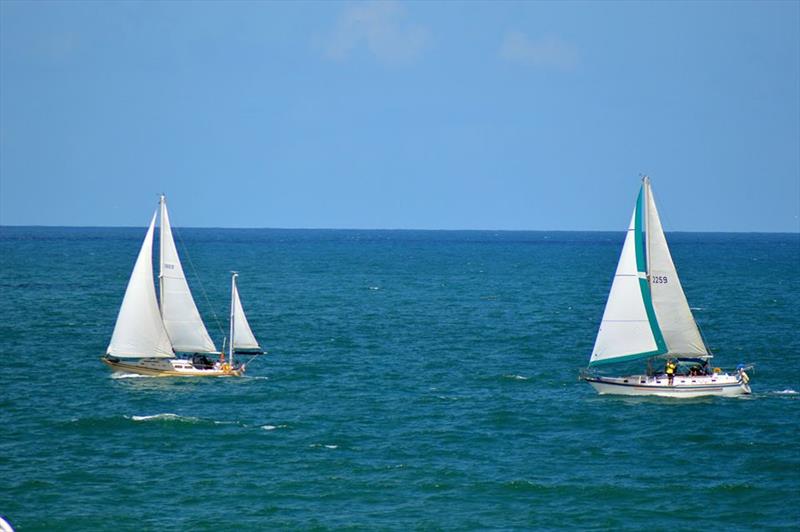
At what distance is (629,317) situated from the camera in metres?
66.8

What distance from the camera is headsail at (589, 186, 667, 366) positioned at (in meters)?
66.6

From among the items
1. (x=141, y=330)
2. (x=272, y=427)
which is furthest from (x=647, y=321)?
(x=141, y=330)

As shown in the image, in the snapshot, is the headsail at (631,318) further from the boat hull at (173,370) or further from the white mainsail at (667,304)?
the boat hull at (173,370)

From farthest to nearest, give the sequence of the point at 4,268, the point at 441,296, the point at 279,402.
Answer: the point at 4,268 → the point at 441,296 → the point at 279,402

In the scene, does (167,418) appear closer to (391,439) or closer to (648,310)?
(391,439)

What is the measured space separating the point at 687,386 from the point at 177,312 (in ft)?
101

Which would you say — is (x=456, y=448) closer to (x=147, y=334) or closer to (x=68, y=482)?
(x=68, y=482)

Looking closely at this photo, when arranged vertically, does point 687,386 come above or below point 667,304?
below

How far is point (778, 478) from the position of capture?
49.8 m

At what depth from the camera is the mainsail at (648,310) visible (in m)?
66.6

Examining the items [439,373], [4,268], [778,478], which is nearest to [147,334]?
[439,373]

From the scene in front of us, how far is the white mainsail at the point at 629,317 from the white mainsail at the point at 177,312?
2431 cm

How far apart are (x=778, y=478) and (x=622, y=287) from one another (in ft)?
63.3

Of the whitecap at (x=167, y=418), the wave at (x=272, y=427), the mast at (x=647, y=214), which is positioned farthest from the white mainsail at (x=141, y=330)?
the mast at (x=647, y=214)
